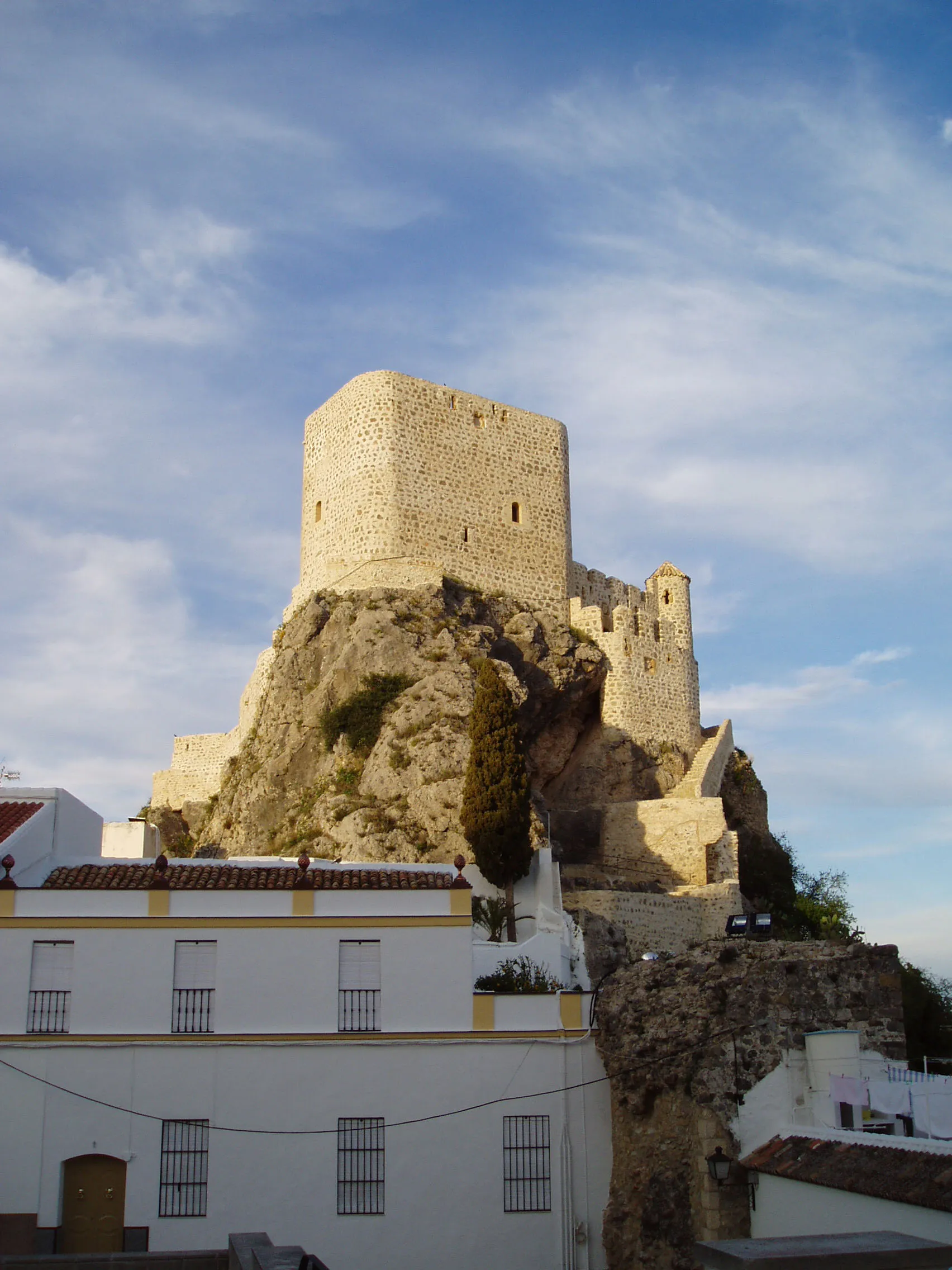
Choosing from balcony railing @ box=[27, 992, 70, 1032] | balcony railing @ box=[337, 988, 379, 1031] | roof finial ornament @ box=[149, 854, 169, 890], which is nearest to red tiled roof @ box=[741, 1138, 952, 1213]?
balcony railing @ box=[337, 988, 379, 1031]

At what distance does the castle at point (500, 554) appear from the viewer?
4303cm

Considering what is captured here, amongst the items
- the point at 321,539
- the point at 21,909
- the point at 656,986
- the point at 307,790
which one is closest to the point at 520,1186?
the point at 656,986

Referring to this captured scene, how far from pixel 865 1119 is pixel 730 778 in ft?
111

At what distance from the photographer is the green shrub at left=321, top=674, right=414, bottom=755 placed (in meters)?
39.1

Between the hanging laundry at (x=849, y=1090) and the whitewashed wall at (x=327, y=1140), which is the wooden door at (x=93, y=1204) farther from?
the hanging laundry at (x=849, y=1090)

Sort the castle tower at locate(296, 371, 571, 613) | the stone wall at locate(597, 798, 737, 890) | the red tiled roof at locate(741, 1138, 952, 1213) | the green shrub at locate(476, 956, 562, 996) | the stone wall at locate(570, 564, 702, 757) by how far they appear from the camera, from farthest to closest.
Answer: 1. the stone wall at locate(570, 564, 702, 757)
2. the castle tower at locate(296, 371, 571, 613)
3. the stone wall at locate(597, 798, 737, 890)
4. the green shrub at locate(476, 956, 562, 996)
5. the red tiled roof at locate(741, 1138, 952, 1213)

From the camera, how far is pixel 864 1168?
1334cm

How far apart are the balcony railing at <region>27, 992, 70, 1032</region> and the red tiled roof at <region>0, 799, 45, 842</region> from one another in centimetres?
330

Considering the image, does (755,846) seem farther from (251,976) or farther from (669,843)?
(251,976)

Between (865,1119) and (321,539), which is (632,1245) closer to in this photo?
(865,1119)

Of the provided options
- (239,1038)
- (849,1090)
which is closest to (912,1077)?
(849,1090)

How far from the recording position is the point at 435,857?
34281 mm

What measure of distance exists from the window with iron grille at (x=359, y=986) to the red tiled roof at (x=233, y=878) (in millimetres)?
920

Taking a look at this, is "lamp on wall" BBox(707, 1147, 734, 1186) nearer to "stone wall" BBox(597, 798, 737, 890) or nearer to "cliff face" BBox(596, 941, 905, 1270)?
"cliff face" BBox(596, 941, 905, 1270)
